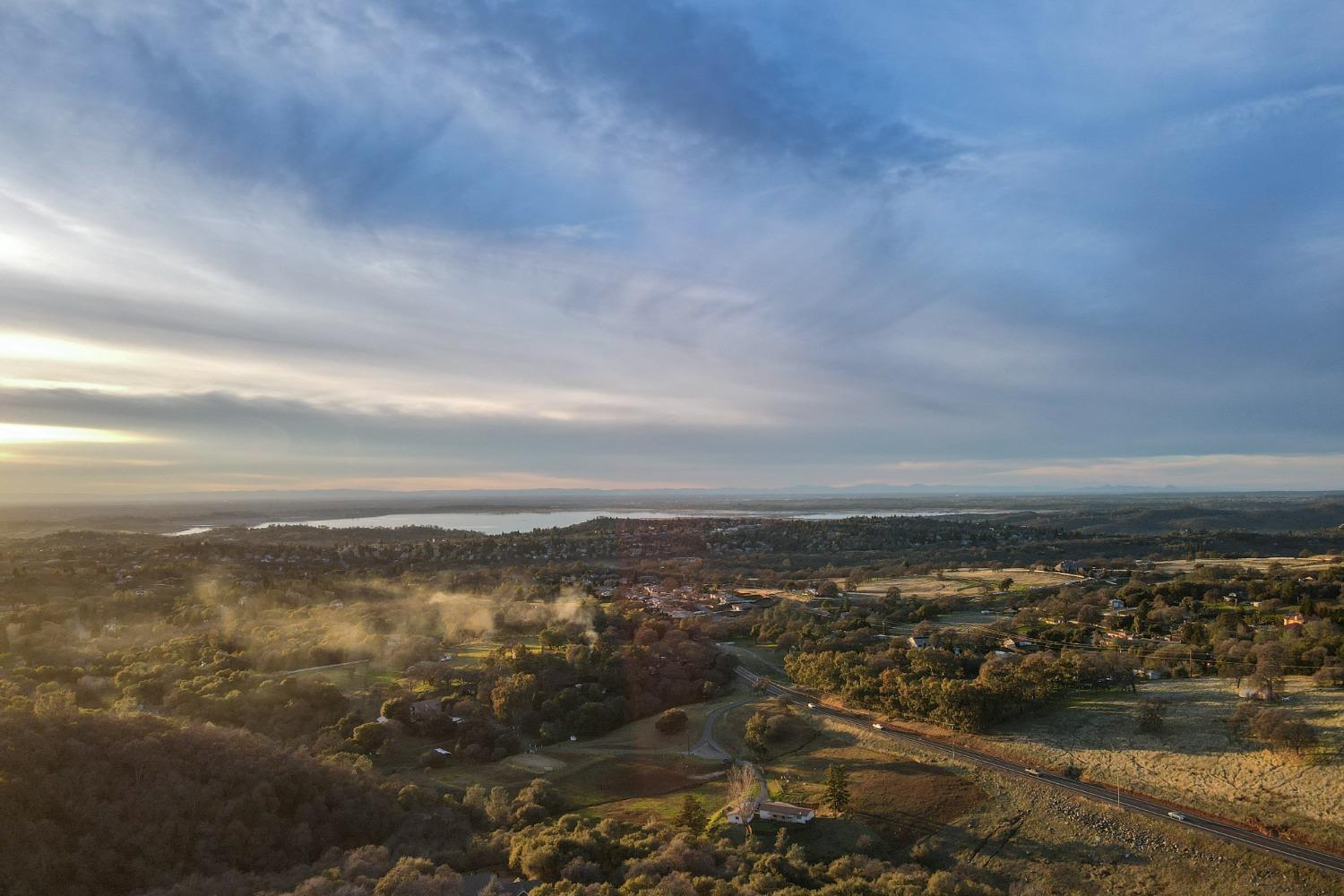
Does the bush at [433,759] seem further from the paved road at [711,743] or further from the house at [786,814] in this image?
the house at [786,814]

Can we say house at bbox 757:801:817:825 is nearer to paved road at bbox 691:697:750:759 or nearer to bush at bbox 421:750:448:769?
paved road at bbox 691:697:750:759

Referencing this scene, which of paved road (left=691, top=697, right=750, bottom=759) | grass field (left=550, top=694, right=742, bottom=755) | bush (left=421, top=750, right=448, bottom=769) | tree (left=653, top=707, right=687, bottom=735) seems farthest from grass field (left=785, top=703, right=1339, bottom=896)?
bush (left=421, top=750, right=448, bottom=769)

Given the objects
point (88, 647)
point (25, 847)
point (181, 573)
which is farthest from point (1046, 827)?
point (181, 573)

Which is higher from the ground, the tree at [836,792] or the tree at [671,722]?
the tree at [836,792]

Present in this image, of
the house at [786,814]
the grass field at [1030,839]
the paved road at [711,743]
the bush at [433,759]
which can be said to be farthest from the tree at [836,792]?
the bush at [433,759]

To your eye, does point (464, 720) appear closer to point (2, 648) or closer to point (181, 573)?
point (2, 648)
